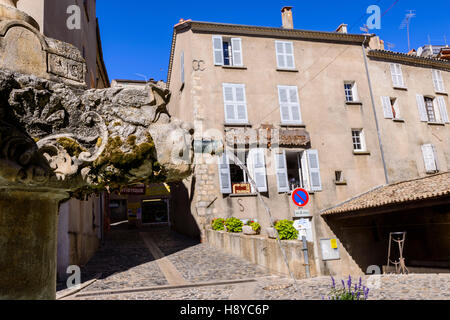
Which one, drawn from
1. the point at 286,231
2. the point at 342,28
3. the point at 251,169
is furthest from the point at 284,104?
the point at 286,231

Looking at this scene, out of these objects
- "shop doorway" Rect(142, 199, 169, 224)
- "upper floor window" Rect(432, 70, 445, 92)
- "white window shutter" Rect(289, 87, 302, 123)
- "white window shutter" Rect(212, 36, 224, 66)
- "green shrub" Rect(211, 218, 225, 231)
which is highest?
"white window shutter" Rect(212, 36, 224, 66)

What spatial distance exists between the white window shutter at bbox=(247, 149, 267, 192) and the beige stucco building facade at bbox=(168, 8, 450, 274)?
0.14 ft

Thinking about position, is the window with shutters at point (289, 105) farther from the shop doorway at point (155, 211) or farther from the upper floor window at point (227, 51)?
the shop doorway at point (155, 211)

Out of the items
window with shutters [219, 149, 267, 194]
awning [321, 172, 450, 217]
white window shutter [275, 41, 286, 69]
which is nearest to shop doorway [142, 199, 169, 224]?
window with shutters [219, 149, 267, 194]

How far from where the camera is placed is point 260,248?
984 cm

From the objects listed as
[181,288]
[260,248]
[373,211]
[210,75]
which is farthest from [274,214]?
[181,288]

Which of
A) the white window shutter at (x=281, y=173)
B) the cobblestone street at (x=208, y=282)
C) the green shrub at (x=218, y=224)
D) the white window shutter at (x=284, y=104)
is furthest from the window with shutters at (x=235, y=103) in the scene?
the cobblestone street at (x=208, y=282)

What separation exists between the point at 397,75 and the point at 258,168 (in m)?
9.99

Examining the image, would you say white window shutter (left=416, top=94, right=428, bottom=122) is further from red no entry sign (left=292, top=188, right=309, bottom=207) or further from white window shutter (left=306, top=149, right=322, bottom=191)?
red no entry sign (left=292, top=188, right=309, bottom=207)

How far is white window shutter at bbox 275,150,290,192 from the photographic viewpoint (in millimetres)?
15391

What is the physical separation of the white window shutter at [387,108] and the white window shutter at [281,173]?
260 inches

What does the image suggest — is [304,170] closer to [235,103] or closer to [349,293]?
[235,103]

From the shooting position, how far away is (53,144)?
1652 mm

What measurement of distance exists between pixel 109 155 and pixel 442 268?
12.4 meters
